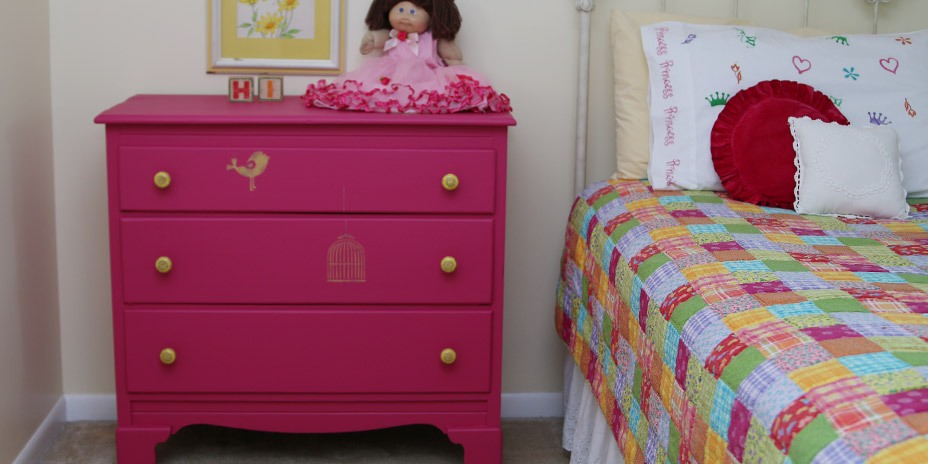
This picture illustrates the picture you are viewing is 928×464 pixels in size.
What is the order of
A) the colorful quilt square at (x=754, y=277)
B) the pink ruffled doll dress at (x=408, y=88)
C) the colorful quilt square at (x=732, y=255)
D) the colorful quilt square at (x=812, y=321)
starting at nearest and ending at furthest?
the colorful quilt square at (x=812, y=321)
the colorful quilt square at (x=754, y=277)
the colorful quilt square at (x=732, y=255)
the pink ruffled doll dress at (x=408, y=88)

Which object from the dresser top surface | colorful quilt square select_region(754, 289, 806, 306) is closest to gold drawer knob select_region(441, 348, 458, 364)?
the dresser top surface

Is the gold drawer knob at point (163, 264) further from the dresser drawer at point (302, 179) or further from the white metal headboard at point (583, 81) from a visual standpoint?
the white metal headboard at point (583, 81)

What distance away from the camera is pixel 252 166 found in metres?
1.90

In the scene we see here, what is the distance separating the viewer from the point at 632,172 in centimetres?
215

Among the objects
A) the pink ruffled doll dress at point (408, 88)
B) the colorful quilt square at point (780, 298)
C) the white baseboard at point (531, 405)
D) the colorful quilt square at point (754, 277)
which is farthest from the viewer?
the white baseboard at point (531, 405)

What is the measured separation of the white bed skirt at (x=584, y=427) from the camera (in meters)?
1.88

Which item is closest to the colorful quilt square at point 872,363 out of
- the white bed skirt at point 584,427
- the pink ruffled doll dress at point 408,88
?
the white bed skirt at point 584,427

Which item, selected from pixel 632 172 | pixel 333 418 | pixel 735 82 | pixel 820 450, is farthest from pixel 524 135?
pixel 820 450

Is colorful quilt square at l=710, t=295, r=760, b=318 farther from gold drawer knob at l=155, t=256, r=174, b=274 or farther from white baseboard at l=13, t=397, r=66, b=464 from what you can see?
white baseboard at l=13, t=397, r=66, b=464

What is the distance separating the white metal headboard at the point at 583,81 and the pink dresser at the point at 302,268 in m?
0.44

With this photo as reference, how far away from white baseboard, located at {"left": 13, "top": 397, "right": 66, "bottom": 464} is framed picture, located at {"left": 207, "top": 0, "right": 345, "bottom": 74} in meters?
0.96

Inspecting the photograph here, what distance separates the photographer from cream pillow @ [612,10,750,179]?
2.14m

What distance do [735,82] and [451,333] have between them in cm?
86

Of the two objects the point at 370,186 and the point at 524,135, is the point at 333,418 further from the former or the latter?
the point at 524,135
